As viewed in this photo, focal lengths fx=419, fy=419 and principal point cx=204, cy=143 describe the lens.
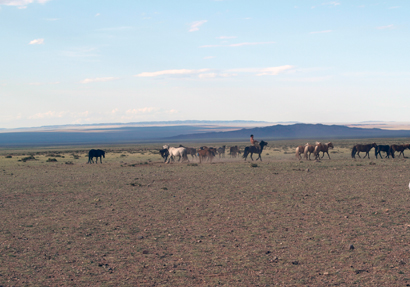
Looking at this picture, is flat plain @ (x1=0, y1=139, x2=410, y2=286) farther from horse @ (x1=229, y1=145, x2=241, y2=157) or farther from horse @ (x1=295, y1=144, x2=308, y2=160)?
horse @ (x1=229, y1=145, x2=241, y2=157)

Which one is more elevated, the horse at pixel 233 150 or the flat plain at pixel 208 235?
the horse at pixel 233 150

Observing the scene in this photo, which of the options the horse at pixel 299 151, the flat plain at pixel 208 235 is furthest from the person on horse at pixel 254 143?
the flat plain at pixel 208 235

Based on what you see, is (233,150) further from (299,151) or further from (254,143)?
(299,151)

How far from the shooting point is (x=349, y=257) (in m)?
8.52

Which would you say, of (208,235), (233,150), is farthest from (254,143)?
(208,235)

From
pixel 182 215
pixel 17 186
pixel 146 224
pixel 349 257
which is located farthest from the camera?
pixel 17 186

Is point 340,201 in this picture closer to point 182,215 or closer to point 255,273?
point 182,215

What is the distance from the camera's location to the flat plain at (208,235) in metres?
7.67

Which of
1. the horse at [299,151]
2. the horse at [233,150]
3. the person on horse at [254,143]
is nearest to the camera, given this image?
the person on horse at [254,143]

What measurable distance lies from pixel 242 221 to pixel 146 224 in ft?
9.08

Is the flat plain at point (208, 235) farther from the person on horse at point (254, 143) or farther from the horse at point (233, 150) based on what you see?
the horse at point (233, 150)

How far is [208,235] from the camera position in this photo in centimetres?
1057

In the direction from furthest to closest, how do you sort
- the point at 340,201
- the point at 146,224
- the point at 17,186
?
the point at 17,186 → the point at 340,201 → the point at 146,224

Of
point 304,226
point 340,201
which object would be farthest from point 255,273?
point 340,201
